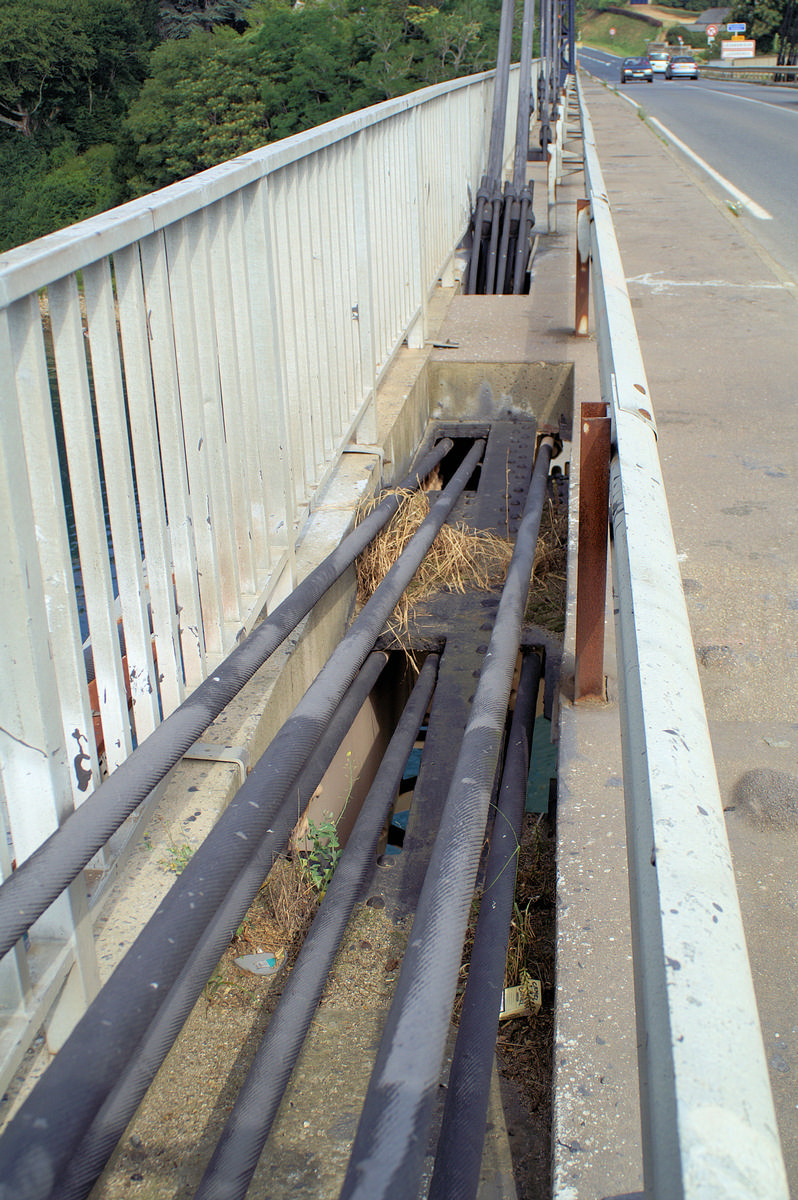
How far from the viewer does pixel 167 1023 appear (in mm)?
1858

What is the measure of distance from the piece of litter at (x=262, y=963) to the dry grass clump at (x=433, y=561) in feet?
5.88

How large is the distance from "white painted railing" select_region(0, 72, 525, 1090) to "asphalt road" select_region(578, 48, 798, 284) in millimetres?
5218

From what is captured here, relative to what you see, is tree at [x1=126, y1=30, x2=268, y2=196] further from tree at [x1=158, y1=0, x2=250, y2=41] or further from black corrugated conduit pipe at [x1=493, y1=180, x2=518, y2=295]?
black corrugated conduit pipe at [x1=493, y1=180, x2=518, y2=295]

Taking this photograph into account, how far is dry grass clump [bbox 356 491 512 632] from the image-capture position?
4.11 meters

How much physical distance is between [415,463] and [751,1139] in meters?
5.01

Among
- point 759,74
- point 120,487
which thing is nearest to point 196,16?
point 759,74

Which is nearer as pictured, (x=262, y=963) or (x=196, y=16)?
(x=262, y=963)

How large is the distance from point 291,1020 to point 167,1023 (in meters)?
0.26

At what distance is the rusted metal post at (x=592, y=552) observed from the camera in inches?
85.4

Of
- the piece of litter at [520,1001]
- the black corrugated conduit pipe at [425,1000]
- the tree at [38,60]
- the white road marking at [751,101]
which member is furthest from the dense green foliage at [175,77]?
the piece of litter at [520,1001]

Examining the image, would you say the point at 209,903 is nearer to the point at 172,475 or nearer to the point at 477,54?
the point at 172,475

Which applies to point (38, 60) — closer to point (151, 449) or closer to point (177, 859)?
point (151, 449)

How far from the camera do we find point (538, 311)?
7027 millimetres

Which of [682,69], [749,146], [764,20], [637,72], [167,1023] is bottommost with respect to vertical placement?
[167,1023]
